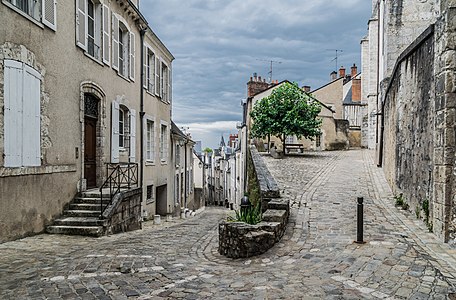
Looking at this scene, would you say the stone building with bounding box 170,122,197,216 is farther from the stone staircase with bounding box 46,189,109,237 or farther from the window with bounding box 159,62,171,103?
the stone staircase with bounding box 46,189,109,237

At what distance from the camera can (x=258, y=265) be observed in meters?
5.76

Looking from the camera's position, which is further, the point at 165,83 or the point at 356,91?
the point at 356,91

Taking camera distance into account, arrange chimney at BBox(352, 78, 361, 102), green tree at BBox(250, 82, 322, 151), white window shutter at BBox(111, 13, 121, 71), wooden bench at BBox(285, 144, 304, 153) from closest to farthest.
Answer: white window shutter at BBox(111, 13, 121, 71) → green tree at BBox(250, 82, 322, 151) → wooden bench at BBox(285, 144, 304, 153) → chimney at BBox(352, 78, 361, 102)

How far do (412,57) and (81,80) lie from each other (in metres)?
7.47

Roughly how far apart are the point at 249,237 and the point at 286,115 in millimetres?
15416

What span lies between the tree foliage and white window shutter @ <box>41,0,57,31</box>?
14093mm

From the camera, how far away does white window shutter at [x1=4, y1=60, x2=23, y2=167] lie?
697 cm

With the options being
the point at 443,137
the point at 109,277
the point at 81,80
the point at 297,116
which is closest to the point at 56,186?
the point at 81,80

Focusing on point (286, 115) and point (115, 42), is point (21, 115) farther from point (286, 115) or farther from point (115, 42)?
point (286, 115)

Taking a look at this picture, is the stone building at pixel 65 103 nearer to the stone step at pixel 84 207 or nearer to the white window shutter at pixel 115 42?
the white window shutter at pixel 115 42

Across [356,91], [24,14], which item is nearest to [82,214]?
[24,14]

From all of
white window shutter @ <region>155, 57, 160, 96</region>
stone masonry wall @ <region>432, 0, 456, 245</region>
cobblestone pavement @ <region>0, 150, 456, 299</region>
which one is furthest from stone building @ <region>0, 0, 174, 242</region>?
stone masonry wall @ <region>432, 0, 456, 245</region>

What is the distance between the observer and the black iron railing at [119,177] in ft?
33.2

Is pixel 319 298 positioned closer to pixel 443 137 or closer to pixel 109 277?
pixel 109 277
